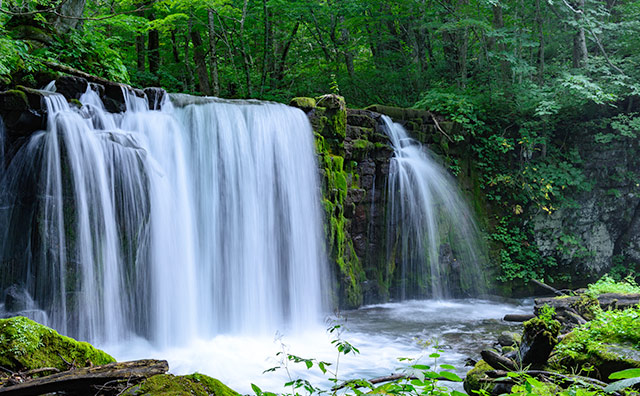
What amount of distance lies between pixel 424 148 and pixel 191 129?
19.4 feet

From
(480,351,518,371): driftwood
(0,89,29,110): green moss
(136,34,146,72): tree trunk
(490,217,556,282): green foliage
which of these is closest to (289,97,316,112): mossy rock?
(0,89,29,110): green moss

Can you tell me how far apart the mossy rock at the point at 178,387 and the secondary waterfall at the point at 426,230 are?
805 centimetres

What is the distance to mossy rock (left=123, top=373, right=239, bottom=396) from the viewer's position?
248 centimetres

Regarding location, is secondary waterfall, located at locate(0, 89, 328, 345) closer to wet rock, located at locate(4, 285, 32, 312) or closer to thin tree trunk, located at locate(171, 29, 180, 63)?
wet rock, located at locate(4, 285, 32, 312)

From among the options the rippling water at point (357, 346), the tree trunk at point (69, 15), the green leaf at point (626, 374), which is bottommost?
the rippling water at point (357, 346)

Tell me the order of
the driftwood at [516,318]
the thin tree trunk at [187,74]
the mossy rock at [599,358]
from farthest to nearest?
the thin tree trunk at [187,74], the driftwood at [516,318], the mossy rock at [599,358]

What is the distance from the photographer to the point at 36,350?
299cm

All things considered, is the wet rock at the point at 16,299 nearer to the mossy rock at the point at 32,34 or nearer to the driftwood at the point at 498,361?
the mossy rock at the point at 32,34

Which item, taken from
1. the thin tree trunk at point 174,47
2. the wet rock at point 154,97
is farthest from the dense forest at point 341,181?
the wet rock at point 154,97

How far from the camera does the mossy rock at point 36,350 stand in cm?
286

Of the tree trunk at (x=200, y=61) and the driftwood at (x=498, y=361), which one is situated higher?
the tree trunk at (x=200, y=61)

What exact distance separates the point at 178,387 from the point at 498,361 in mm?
2916

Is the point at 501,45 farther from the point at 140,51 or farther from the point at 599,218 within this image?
the point at 140,51

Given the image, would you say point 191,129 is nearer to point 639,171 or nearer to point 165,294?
point 165,294
